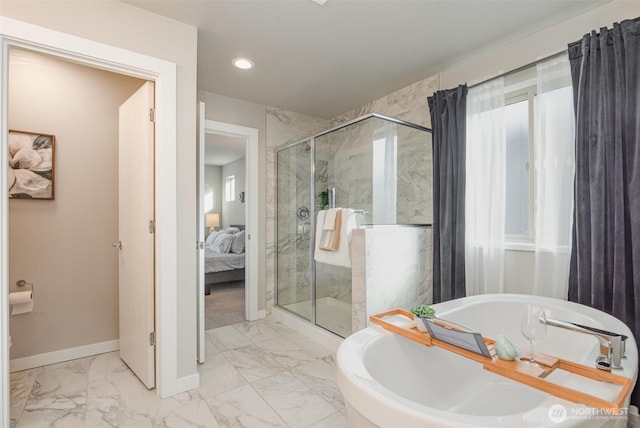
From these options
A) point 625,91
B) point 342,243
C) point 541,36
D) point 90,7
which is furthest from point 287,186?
point 625,91

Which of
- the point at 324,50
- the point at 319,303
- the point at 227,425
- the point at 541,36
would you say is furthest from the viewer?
the point at 319,303

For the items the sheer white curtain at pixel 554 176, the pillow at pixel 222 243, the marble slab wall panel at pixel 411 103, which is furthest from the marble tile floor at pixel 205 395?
the pillow at pixel 222 243

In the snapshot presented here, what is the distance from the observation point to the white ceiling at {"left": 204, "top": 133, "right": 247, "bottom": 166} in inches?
196

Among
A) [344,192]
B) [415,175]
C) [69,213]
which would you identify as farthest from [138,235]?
[415,175]

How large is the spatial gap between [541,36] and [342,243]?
2.03m

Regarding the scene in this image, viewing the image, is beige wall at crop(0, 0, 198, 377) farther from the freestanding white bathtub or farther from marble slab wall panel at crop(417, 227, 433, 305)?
marble slab wall panel at crop(417, 227, 433, 305)

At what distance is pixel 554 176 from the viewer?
2006 millimetres

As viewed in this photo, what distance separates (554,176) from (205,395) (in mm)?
2639

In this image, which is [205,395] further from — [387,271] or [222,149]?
[222,149]

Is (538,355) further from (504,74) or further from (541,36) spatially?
(541,36)

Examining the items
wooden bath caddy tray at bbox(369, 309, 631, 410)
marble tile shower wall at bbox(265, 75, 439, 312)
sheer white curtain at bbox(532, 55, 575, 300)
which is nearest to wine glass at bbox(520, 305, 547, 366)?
wooden bath caddy tray at bbox(369, 309, 631, 410)

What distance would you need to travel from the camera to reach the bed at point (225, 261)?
475 centimetres

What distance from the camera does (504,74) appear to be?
2.27 meters

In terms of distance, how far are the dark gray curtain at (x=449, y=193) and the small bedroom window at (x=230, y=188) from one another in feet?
17.1
